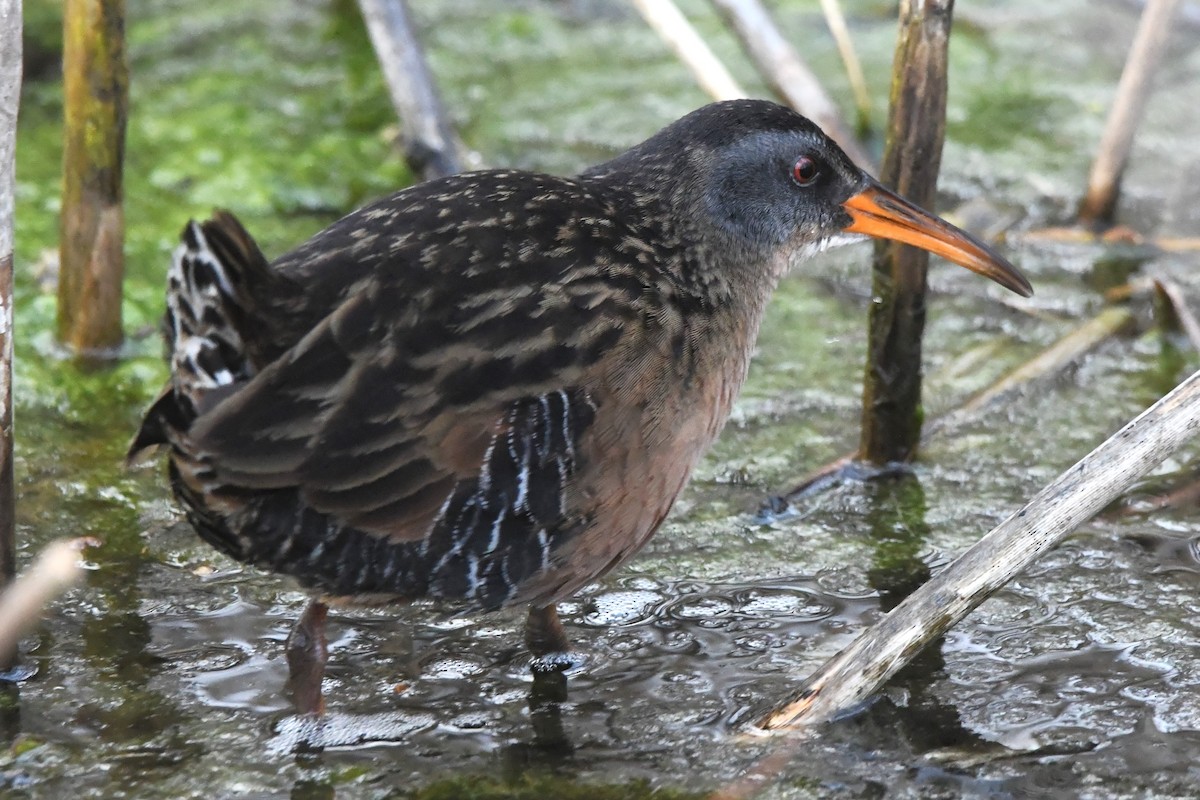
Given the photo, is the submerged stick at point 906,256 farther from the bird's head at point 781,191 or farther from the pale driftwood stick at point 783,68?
the pale driftwood stick at point 783,68

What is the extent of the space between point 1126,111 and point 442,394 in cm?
289

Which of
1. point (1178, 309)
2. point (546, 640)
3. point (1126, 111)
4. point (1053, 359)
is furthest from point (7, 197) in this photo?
point (1126, 111)

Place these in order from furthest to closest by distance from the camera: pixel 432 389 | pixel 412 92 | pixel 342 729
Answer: pixel 412 92
pixel 342 729
pixel 432 389

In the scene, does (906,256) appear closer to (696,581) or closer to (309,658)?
(696,581)

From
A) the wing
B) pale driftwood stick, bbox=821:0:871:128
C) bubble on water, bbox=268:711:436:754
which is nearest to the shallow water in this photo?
bubble on water, bbox=268:711:436:754

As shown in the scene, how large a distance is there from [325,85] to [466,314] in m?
3.51

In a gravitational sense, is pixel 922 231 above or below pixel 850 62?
below

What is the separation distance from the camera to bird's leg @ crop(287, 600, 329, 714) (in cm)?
289

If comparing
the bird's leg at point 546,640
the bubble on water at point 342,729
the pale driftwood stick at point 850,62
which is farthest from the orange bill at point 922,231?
the pale driftwood stick at point 850,62

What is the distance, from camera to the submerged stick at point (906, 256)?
10.9 ft

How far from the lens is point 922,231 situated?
3.27m

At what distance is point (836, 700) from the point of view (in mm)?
2730

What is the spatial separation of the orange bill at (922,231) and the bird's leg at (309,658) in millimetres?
1375

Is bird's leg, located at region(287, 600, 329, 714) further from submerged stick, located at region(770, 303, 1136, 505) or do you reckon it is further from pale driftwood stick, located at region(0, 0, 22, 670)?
submerged stick, located at region(770, 303, 1136, 505)
